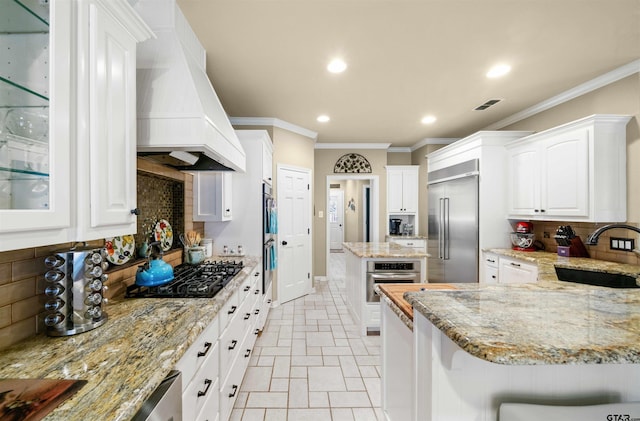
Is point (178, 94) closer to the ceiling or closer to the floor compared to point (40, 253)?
closer to the ceiling

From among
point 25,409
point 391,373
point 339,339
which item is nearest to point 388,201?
point 339,339

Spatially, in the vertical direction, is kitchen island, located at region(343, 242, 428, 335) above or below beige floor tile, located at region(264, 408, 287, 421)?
above

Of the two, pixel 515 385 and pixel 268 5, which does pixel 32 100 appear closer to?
pixel 268 5

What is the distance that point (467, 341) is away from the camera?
2.37ft

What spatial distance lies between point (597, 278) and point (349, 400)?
2272mm

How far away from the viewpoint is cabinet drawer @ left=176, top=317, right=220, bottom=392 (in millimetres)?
1116

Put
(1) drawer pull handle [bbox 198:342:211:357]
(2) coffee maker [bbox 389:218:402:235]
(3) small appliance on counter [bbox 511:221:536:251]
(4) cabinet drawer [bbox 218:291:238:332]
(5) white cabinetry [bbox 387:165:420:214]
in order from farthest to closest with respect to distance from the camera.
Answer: (2) coffee maker [bbox 389:218:402:235] → (5) white cabinetry [bbox 387:165:420:214] → (3) small appliance on counter [bbox 511:221:536:251] → (4) cabinet drawer [bbox 218:291:238:332] → (1) drawer pull handle [bbox 198:342:211:357]

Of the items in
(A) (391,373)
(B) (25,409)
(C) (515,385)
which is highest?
(B) (25,409)

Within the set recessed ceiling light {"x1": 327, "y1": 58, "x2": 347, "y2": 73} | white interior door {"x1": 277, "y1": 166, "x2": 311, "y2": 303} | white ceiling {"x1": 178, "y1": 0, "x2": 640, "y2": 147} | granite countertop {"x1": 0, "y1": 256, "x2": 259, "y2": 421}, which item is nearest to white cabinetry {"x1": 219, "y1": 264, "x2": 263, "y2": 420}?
granite countertop {"x1": 0, "y1": 256, "x2": 259, "y2": 421}

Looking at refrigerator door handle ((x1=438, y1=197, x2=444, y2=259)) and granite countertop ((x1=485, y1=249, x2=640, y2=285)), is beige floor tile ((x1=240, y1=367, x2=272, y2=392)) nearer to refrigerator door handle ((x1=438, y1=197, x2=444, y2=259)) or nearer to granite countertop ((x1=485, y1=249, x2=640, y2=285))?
granite countertop ((x1=485, y1=249, x2=640, y2=285))

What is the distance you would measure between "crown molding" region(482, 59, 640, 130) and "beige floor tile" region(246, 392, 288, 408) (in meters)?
4.05

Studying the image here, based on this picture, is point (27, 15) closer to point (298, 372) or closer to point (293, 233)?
point (298, 372)

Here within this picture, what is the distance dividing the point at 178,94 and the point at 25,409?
1.37 metres

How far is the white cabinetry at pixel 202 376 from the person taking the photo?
1.14 metres
